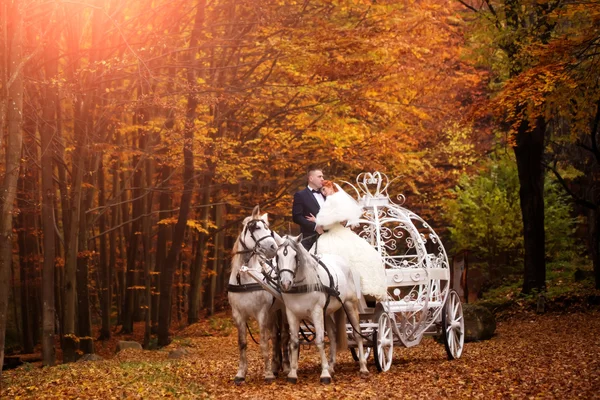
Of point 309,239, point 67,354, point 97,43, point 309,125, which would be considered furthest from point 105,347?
point 309,239

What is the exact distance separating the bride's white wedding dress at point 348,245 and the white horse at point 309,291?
368mm

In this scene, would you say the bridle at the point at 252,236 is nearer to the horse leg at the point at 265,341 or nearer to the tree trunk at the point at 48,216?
the horse leg at the point at 265,341

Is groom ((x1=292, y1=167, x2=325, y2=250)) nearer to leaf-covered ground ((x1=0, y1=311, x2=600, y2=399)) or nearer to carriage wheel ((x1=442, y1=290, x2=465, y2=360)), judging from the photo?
leaf-covered ground ((x1=0, y1=311, x2=600, y2=399))

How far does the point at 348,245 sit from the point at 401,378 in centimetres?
194

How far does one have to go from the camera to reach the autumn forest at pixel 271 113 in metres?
15.7

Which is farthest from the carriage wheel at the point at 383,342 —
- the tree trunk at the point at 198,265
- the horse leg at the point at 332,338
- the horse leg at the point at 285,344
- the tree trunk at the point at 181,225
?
the tree trunk at the point at 198,265

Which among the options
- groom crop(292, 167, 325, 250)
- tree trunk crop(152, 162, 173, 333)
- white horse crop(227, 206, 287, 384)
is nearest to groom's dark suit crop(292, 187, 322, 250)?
groom crop(292, 167, 325, 250)

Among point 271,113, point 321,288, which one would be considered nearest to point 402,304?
point 321,288

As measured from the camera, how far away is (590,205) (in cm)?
1934

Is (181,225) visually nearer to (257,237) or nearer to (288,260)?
(257,237)

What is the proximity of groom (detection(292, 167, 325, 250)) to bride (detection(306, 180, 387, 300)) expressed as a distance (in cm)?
35

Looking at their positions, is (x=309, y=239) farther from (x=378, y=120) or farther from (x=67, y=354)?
(x=378, y=120)

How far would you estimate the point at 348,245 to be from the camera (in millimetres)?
11750

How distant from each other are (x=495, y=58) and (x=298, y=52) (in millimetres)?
5364
